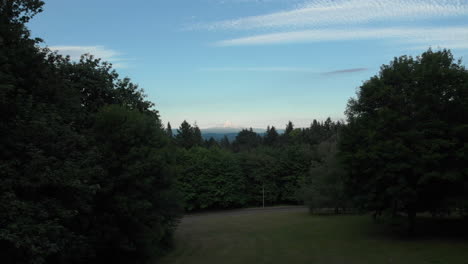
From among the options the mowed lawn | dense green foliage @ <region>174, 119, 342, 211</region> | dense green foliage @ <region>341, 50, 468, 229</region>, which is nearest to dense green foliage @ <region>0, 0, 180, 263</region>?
the mowed lawn

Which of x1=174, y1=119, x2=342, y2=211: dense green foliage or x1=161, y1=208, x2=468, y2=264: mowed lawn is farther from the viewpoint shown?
x1=174, y1=119, x2=342, y2=211: dense green foliage

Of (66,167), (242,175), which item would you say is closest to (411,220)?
(66,167)

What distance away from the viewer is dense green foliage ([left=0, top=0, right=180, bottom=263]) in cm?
1055

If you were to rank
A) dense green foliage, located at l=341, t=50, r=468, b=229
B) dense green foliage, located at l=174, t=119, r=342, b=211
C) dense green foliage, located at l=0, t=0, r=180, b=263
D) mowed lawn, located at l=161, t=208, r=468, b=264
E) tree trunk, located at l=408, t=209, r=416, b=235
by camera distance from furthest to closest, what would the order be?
dense green foliage, located at l=174, t=119, r=342, b=211 < tree trunk, located at l=408, t=209, r=416, b=235 < dense green foliage, located at l=341, t=50, r=468, b=229 < mowed lawn, located at l=161, t=208, r=468, b=264 < dense green foliage, located at l=0, t=0, r=180, b=263

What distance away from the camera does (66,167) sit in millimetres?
11781

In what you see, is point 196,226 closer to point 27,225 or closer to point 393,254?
point 393,254

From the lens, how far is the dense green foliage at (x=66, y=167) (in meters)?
10.5

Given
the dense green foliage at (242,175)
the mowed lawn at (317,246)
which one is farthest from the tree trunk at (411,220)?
the dense green foliage at (242,175)

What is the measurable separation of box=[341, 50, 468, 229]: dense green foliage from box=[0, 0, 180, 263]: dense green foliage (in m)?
12.9

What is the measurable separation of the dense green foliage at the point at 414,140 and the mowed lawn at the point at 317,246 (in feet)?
7.81

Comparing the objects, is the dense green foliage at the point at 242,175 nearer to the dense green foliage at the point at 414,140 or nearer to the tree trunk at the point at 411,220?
the tree trunk at the point at 411,220

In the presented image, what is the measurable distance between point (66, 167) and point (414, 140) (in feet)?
64.4

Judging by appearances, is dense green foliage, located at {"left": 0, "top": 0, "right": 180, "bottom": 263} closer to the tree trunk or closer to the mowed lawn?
the mowed lawn

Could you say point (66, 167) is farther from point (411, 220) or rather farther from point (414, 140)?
point (411, 220)
